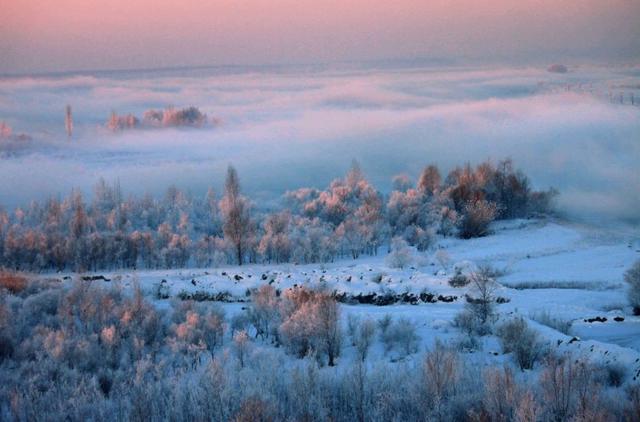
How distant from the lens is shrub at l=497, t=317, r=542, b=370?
36.0 feet

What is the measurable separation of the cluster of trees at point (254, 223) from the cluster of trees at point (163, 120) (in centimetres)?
6071

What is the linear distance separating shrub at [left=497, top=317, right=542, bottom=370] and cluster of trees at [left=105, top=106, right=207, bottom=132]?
122 meters

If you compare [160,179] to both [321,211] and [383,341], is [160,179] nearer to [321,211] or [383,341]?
[321,211]

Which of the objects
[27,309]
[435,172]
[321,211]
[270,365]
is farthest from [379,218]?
[270,365]

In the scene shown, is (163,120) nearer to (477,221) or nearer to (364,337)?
(477,221)

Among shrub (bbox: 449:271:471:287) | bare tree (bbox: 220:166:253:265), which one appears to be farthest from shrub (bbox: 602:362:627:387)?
bare tree (bbox: 220:166:253:265)

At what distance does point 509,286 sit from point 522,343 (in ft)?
55.9

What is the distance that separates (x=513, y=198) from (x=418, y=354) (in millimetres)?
49289

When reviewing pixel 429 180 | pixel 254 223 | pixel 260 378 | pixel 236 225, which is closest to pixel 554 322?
pixel 260 378

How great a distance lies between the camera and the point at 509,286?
27.4 metres

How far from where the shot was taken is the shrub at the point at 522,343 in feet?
36.0

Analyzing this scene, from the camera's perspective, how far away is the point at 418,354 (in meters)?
12.4

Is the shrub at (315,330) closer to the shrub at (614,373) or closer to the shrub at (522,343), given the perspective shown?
the shrub at (522,343)

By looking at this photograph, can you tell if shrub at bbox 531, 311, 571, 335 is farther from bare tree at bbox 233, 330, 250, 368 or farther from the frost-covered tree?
the frost-covered tree
